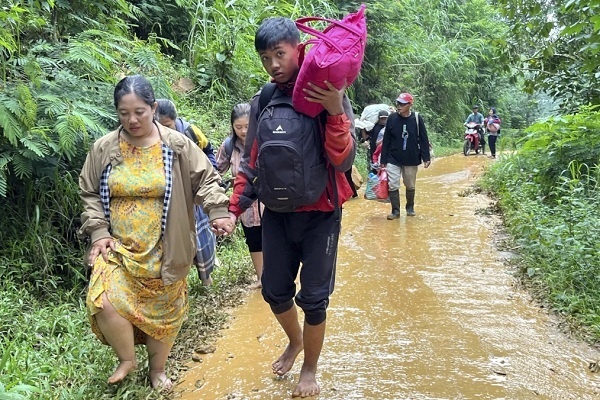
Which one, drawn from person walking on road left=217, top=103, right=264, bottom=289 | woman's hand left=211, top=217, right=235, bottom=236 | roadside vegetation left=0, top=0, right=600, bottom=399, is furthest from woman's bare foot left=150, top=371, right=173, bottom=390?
person walking on road left=217, top=103, right=264, bottom=289

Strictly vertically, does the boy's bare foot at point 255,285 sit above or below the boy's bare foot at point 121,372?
below

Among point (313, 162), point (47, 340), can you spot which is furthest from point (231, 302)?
point (313, 162)

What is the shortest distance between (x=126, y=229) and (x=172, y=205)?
28 cm

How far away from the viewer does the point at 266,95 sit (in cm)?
299

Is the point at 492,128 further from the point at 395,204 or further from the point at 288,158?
the point at 288,158

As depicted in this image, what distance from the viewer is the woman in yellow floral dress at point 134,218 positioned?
2.93 metres

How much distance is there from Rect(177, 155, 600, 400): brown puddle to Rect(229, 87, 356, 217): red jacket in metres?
1.13

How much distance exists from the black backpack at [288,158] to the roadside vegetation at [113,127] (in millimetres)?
1380

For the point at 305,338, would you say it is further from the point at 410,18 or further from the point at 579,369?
the point at 410,18

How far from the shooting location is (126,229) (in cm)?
301

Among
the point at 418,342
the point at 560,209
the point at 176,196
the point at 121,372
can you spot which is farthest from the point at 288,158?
the point at 560,209

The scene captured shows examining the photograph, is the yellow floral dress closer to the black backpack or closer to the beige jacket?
the beige jacket

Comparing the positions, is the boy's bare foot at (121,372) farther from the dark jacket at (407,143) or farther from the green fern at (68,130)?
the dark jacket at (407,143)

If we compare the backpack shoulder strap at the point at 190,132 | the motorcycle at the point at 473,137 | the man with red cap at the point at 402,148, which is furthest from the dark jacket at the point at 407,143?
the motorcycle at the point at 473,137
